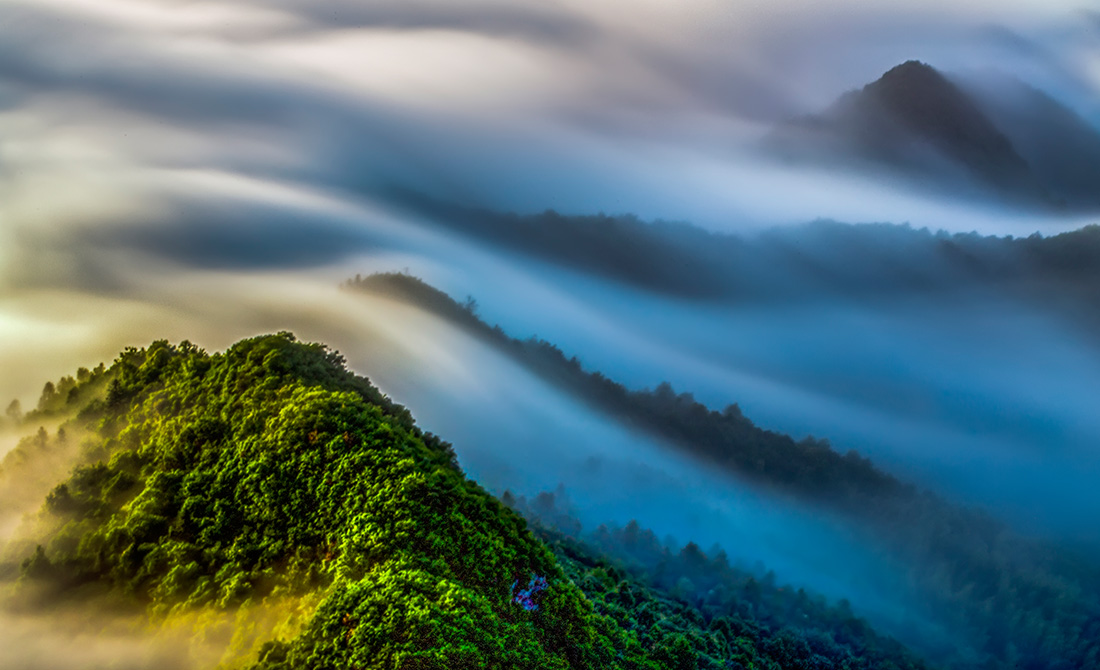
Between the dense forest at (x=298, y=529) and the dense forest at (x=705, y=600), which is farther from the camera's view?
the dense forest at (x=705, y=600)

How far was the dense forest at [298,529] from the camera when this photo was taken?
5.55m

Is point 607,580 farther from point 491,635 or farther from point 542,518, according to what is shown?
point 542,518

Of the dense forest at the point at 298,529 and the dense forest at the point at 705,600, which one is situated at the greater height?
the dense forest at the point at 298,529

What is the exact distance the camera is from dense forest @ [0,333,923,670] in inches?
219

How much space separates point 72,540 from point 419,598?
13.5ft

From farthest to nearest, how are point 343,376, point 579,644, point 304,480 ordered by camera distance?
1. point 343,376
2. point 304,480
3. point 579,644

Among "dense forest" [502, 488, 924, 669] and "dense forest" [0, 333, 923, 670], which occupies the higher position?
"dense forest" [0, 333, 923, 670]

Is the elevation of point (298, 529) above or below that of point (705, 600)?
above

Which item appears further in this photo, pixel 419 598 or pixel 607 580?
pixel 607 580

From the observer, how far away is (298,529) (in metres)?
6.44

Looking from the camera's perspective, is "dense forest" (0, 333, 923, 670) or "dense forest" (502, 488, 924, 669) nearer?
"dense forest" (0, 333, 923, 670)

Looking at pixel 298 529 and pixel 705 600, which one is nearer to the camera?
pixel 298 529

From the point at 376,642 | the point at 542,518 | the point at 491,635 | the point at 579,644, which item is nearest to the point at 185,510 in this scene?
the point at 376,642

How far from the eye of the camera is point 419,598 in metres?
5.52
